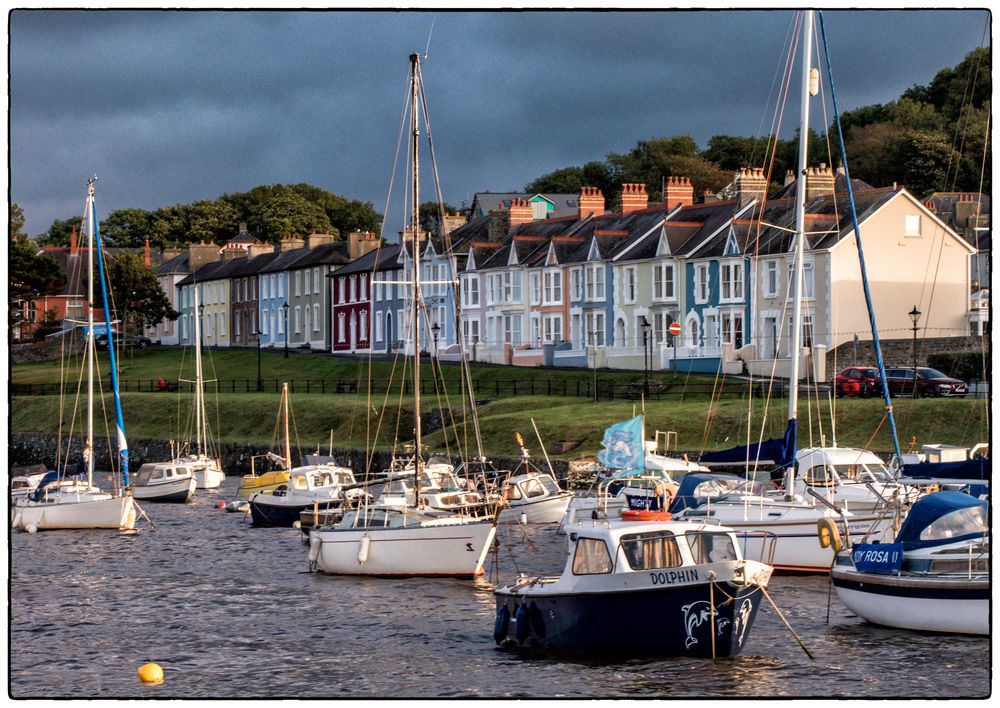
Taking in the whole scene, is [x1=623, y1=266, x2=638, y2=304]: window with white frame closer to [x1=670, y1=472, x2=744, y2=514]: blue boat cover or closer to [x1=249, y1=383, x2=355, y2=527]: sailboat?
[x1=249, y1=383, x2=355, y2=527]: sailboat

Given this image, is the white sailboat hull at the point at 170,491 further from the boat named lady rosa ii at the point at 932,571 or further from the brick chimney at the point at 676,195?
the brick chimney at the point at 676,195

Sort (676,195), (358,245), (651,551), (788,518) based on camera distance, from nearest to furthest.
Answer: (651,551), (788,518), (676,195), (358,245)

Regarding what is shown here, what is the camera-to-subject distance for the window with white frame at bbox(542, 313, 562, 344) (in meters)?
94.7

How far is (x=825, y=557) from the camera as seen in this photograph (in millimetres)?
32969

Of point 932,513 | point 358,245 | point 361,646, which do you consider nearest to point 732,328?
point 358,245

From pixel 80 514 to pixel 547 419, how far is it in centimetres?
2272

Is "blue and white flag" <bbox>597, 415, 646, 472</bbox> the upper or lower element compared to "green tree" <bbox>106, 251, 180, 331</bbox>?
lower

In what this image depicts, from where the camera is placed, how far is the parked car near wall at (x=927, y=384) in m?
59.7

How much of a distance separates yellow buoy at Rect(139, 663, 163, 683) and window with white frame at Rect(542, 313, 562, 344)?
7130 cm

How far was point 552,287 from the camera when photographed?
311ft

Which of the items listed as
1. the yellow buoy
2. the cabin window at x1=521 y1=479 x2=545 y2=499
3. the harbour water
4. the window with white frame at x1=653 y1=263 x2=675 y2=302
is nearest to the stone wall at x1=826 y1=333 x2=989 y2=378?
the window with white frame at x1=653 y1=263 x2=675 y2=302

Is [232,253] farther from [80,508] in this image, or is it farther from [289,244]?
[80,508]

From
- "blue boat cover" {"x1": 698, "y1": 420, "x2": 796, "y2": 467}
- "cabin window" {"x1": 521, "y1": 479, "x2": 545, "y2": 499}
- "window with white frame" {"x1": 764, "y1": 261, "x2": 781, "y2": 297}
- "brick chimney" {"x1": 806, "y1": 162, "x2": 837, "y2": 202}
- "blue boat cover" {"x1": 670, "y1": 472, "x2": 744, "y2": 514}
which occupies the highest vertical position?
"brick chimney" {"x1": 806, "y1": 162, "x2": 837, "y2": 202}

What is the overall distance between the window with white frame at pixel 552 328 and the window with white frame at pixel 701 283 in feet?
42.3
